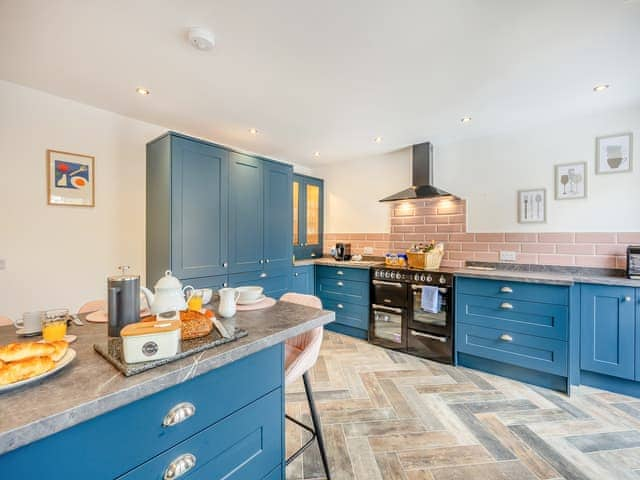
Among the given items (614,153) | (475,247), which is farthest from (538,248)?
(614,153)

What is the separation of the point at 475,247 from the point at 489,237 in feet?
0.59

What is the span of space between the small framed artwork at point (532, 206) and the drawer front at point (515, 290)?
859mm

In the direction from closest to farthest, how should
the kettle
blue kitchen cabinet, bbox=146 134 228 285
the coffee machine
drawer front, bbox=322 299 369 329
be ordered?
the kettle, blue kitchen cabinet, bbox=146 134 228 285, drawer front, bbox=322 299 369 329, the coffee machine

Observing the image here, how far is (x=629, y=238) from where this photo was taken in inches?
98.0

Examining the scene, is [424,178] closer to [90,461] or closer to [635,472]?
[635,472]

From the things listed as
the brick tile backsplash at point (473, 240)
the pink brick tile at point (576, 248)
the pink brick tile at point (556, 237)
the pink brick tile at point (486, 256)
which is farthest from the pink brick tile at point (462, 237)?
the pink brick tile at point (576, 248)

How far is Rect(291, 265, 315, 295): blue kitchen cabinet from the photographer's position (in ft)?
11.7

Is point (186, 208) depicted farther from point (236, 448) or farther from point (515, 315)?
point (515, 315)

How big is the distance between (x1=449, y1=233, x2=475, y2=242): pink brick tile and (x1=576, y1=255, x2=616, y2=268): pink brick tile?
93cm

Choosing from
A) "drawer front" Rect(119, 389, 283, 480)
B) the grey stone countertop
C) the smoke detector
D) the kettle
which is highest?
the smoke detector

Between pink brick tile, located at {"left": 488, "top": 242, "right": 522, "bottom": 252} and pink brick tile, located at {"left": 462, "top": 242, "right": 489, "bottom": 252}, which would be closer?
Result: pink brick tile, located at {"left": 488, "top": 242, "right": 522, "bottom": 252}

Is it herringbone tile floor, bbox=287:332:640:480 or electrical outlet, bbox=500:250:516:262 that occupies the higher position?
electrical outlet, bbox=500:250:516:262

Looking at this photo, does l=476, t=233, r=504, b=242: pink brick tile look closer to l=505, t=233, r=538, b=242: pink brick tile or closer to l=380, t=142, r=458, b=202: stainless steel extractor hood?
l=505, t=233, r=538, b=242: pink brick tile

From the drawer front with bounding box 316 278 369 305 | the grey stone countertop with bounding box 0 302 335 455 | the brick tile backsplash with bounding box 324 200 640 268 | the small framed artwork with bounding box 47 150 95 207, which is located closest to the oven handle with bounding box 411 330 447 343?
the drawer front with bounding box 316 278 369 305
